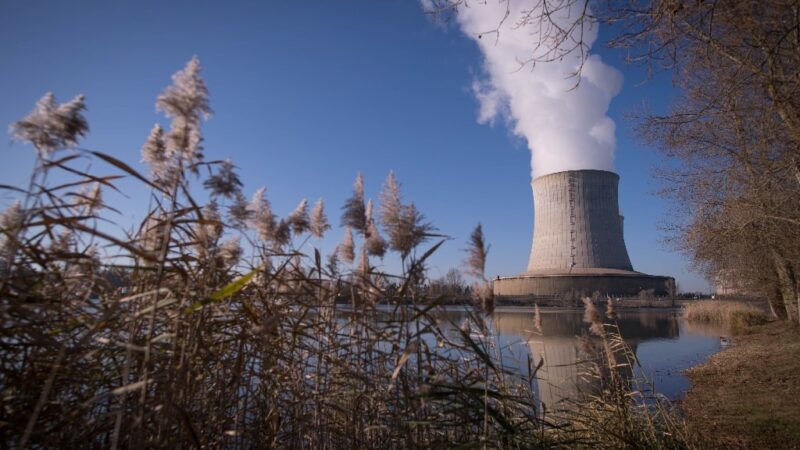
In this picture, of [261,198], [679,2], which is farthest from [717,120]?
[261,198]

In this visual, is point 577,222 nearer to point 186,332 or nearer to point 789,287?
point 789,287

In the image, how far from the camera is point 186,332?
4.06 feet

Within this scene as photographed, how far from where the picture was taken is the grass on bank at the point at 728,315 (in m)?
13.9

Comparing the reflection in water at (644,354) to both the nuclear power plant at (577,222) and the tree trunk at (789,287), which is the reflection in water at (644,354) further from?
the nuclear power plant at (577,222)

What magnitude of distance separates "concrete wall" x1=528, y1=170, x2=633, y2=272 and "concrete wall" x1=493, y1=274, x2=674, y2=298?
566 cm

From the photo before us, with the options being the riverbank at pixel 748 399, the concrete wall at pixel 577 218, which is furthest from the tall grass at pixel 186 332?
the concrete wall at pixel 577 218

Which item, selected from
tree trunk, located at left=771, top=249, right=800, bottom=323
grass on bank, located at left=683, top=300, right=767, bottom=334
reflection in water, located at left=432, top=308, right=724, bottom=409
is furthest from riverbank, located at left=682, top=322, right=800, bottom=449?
grass on bank, located at left=683, top=300, right=767, bottom=334

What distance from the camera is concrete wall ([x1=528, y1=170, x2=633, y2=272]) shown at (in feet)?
62.5

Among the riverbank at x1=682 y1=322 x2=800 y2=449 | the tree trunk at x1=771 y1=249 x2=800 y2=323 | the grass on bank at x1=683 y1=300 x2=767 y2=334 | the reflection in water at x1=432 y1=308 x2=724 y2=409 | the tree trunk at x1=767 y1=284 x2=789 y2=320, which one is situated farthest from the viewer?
the grass on bank at x1=683 y1=300 x2=767 y2=334

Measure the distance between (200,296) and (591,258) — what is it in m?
21.4

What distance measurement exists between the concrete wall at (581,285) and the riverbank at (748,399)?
701 inches

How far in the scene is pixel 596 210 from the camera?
19.3 metres

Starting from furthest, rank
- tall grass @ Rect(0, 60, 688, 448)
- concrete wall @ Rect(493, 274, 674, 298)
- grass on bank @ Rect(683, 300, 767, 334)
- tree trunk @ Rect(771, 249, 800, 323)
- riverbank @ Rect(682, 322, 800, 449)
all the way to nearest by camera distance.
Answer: concrete wall @ Rect(493, 274, 674, 298)
grass on bank @ Rect(683, 300, 767, 334)
tree trunk @ Rect(771, 249, 800, 323)
riverbank @ Rect(682, 322, 800, 449)
tall grass @ Rect(0, 60, 688, 448)

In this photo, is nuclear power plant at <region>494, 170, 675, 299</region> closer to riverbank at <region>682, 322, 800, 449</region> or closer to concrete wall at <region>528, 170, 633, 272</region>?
concrete wall at <region>528, 170, 633, 272</region>
